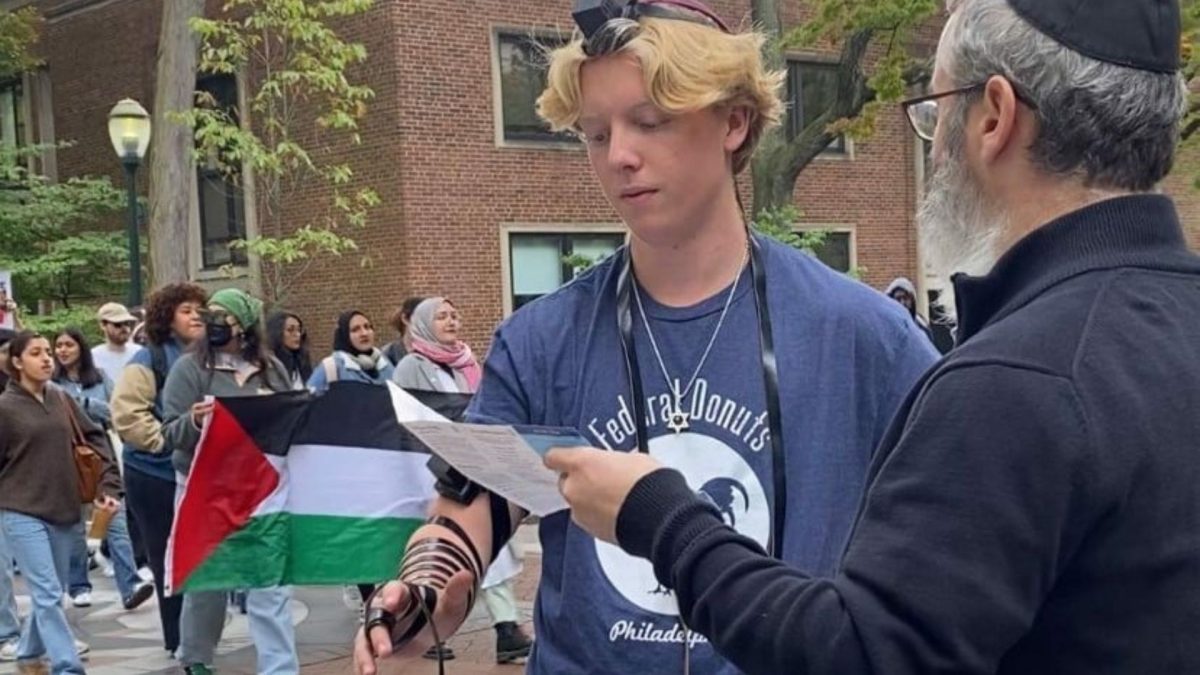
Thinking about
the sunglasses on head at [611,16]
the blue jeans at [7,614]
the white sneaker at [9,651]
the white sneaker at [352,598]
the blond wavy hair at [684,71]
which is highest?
the sunglasses on head at [611,16]

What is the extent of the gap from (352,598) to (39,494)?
2.53m

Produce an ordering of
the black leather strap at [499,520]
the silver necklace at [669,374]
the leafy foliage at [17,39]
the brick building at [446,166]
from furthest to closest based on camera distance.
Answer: the leafy foliage at [17,39]
the brick building at [446,166]
the black leather strap at [499,520]
the silver necklace at [669,374]

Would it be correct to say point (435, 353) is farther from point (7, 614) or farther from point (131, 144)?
point (131, 144)

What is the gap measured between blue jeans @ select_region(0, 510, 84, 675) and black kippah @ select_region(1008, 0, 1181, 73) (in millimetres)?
6517

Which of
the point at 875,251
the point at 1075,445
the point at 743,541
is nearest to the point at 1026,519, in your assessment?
the point at 1075,445

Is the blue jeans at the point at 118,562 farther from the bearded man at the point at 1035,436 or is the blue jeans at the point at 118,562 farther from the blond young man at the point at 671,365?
the bearded man at the point at 1035,436

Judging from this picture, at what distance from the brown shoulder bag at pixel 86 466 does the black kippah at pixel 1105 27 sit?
6743 millimetres

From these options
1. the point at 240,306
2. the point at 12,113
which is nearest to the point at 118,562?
the point at 240,306

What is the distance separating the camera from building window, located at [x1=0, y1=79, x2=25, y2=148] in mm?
21391

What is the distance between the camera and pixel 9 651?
7551mm

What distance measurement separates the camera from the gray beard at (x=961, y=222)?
5.00 ft

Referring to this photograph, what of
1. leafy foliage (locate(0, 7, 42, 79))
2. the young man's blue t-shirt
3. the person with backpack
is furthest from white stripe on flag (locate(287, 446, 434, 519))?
leafy foliage (locate(0, 7, 42, 79))

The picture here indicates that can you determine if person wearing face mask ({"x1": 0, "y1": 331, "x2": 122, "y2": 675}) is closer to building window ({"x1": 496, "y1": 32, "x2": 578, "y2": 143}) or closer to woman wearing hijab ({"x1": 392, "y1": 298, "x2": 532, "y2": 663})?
woman wearing hijab ({"x1": 392, "y1": 298, "x2": 532, "y2": 663})

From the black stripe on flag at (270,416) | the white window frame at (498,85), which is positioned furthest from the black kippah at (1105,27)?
the white window frame at (498,85)
